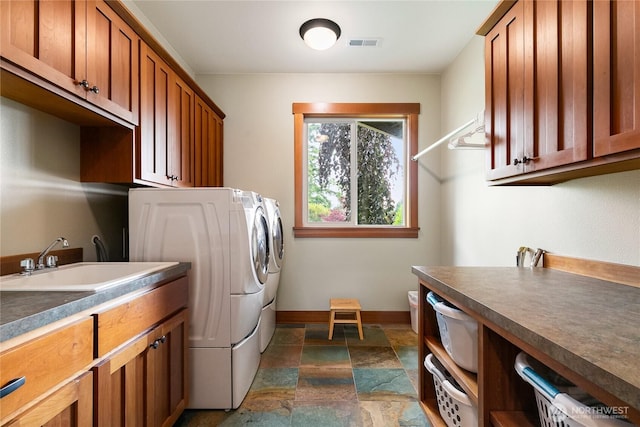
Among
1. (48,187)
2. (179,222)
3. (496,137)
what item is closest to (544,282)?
(496,137)

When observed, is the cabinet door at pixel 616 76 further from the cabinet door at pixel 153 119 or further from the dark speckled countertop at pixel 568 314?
the cabinet door at pixel 153 119

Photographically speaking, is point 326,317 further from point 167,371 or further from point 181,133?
point 181,133

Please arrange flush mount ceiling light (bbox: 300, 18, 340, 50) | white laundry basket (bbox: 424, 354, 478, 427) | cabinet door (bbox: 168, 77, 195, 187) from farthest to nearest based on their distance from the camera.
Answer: flush mount ceiling light (bbox: 300, 18, 340, 50) < cabinet door (bbox: 168, 77, 195, 187) < white laundry basket (bbox: 424, 354, 478, 427)

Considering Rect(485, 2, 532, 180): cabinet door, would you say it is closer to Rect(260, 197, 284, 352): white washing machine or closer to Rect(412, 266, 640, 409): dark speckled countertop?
Rect(412, 266, 640, 409): dark speckled countertop

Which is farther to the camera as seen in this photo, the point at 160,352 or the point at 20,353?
the point at 160,352

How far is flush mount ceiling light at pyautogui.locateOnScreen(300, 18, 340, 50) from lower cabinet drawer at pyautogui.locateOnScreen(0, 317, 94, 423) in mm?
2287

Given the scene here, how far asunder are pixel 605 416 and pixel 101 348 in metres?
1.40

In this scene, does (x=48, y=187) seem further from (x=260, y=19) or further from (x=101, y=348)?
(x=260, y=19)

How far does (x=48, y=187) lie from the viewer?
5.00 ft

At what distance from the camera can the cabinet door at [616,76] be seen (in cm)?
84

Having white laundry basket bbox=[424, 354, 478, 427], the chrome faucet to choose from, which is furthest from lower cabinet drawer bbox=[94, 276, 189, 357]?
white laundry basket bbox=[424, 354, 478, 427]

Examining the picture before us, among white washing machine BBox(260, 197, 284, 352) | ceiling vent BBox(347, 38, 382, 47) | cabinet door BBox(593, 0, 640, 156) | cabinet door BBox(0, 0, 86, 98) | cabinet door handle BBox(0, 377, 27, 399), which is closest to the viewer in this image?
cabinet door handle BBox(0, 377, 27, 399)

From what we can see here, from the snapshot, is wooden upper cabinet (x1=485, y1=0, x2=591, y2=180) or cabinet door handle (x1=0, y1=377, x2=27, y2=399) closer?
cabinet door handle (x1=0, y1=377, x2=27, y2=399)

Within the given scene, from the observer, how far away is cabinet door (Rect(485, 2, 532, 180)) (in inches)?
52.0
